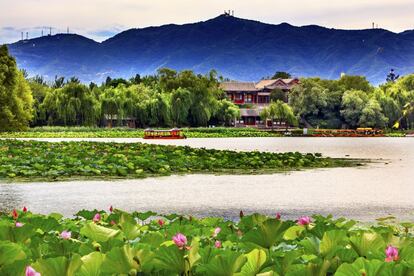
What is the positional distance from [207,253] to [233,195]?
997 cm

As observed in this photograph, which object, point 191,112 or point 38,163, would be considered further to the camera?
point 191,112

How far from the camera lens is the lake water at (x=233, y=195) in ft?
34.8

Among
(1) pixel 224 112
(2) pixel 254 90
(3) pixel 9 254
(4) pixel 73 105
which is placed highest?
(2) pixel 254 90

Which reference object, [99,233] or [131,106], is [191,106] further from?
[99,233]

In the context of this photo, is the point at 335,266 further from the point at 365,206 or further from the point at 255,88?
the point at 255,88

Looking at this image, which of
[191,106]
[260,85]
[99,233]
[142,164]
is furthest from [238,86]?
[99,233]

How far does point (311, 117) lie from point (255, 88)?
34.0m

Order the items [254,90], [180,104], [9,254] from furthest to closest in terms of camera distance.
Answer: [254,90]
[180,104]
[9,254]

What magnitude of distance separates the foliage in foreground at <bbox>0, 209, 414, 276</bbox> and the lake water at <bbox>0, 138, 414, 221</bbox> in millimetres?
6228

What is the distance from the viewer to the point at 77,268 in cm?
230

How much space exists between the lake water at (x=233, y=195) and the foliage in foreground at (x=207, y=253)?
6228 millimetres

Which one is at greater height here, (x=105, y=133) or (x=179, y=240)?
(x=179, y=240)

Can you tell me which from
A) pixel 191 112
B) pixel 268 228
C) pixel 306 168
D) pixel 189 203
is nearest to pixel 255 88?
pixel 191 112

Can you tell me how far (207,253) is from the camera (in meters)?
2.64
